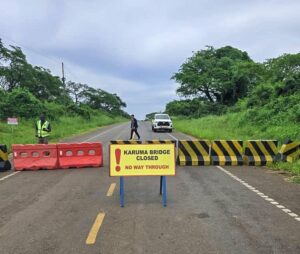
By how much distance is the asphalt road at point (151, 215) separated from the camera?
6.28 m

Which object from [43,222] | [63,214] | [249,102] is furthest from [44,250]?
[249,102]

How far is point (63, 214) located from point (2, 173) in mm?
6772

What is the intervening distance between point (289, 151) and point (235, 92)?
185 feet

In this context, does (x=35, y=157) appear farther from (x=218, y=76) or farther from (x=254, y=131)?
(x=218, y=76)

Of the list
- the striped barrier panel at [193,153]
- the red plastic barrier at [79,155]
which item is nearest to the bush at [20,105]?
the red plastic barrier at [79,155]

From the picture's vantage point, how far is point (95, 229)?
7.08 m

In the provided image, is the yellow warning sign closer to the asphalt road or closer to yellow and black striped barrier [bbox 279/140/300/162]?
the asphalt road

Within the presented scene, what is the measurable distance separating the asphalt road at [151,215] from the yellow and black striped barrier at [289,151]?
2.78m

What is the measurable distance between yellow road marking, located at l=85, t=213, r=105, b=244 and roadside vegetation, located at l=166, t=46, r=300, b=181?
2012 centimetres

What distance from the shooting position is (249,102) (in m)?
40.8

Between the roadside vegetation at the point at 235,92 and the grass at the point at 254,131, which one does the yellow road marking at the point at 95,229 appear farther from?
the roadside vegetation at the point at 235,92

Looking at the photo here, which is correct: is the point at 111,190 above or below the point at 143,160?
below

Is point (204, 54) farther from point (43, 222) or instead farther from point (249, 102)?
point (43, 222)

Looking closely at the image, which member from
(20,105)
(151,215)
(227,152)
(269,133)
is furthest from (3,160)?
(20,105)
